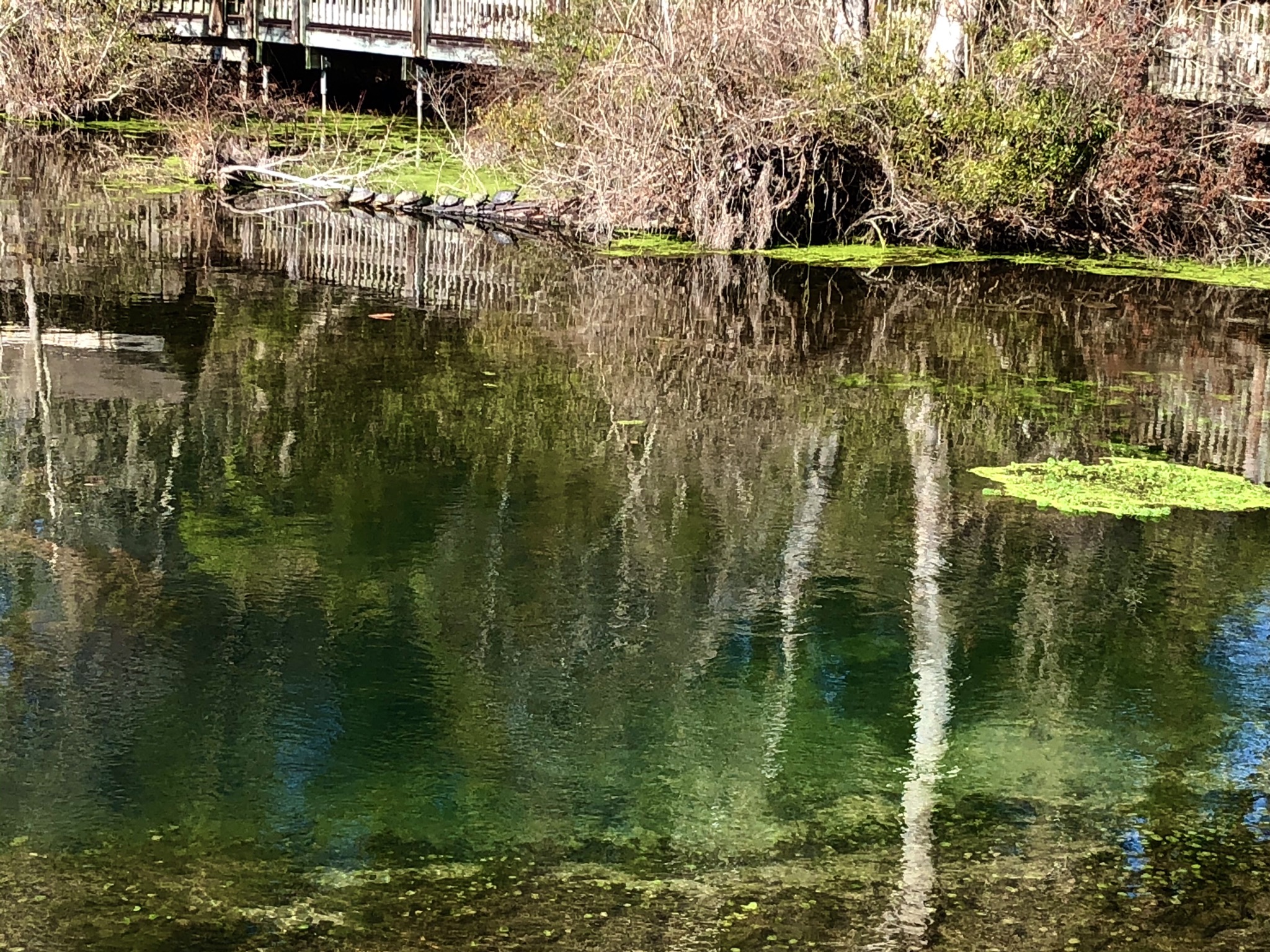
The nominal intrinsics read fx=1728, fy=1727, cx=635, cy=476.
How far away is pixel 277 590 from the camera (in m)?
6.30

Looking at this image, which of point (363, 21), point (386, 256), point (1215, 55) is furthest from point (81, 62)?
point (1215, 55)

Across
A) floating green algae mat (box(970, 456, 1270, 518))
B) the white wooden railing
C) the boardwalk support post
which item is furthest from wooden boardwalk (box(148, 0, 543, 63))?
floating green algae mat (box(970, 456, 1270, 518))

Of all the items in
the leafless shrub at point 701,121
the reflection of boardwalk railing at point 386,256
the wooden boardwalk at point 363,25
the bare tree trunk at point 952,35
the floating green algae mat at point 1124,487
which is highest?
the wooden boardwalk at point 363,25

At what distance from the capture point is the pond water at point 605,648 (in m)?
4.40

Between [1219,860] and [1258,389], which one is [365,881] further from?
[1258,389]

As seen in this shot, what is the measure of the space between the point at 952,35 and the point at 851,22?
0.93 metres

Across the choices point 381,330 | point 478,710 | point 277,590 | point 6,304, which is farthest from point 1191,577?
point 6,304

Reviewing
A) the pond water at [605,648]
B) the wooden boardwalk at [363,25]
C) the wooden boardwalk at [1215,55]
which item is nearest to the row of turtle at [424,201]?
the wooden boardwalk at [363,25]

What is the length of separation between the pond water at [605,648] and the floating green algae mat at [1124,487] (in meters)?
0.17

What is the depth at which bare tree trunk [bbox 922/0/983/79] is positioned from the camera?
50.9 ft

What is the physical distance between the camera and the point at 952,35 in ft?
52.0

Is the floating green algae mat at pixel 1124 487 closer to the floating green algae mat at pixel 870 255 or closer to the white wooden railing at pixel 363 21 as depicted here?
the floating green algae mat at pixel 870 255

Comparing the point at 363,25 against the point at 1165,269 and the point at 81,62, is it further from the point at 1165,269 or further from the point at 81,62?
the point at 1165,269

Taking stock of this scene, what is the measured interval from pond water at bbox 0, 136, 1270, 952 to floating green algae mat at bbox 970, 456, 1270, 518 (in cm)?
17
